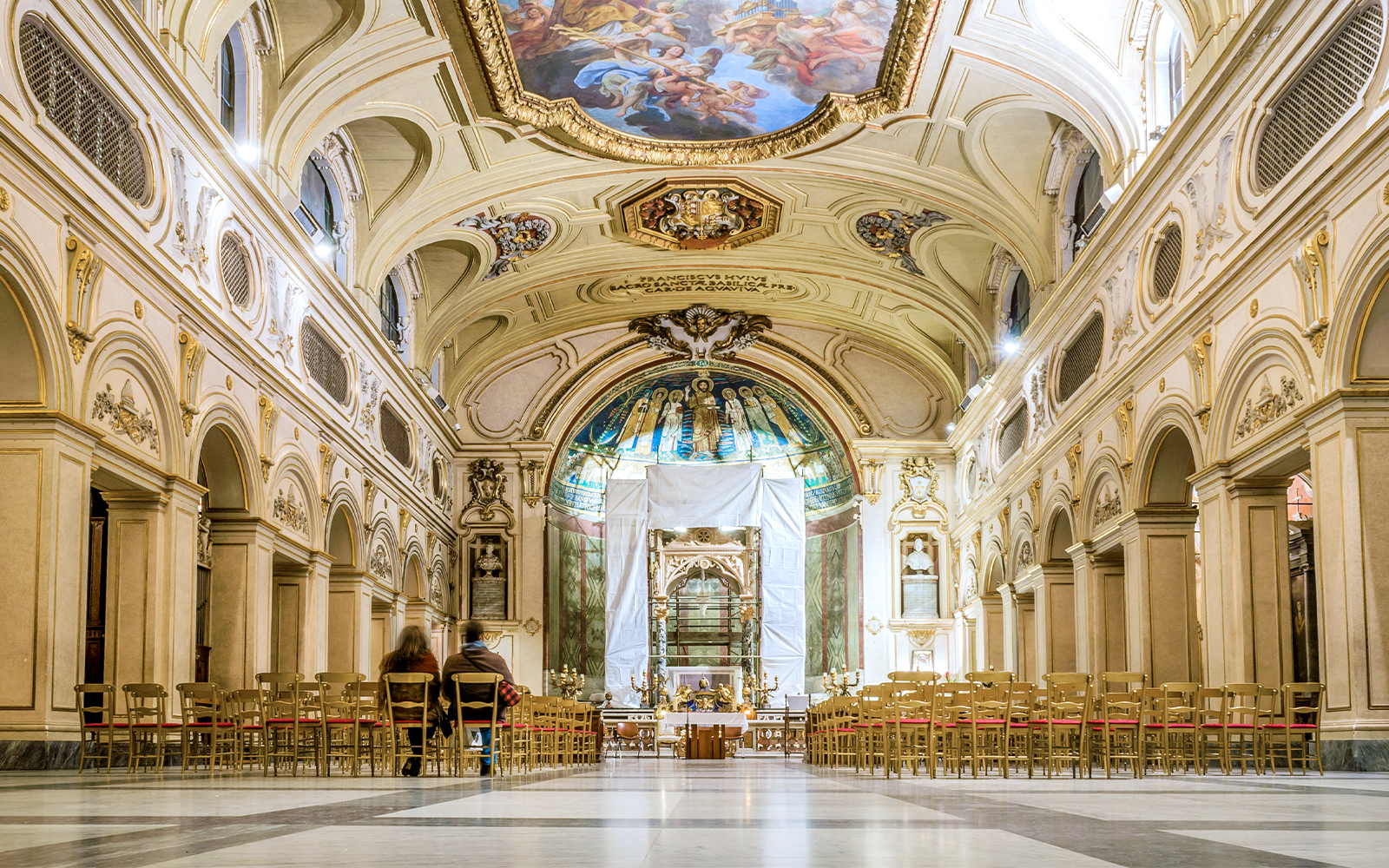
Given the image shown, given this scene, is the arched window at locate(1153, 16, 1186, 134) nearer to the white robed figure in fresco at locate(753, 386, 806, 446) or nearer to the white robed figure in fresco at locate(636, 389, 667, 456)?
the white robed figure in fresco at locate(753, 386, 806, 446)

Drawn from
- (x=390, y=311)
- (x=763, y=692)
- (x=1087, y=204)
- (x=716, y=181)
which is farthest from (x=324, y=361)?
(x=763, y=692)

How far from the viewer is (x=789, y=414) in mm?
31000

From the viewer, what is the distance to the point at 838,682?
2888 centimetres

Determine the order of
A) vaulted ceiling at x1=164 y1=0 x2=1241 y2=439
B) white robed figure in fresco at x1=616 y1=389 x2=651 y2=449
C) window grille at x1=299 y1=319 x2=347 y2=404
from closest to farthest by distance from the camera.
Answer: vaulted ceiling at x1=164 y1=0 x2=1241 y2=439 < window grille at x1=299 y1=319 x2=347 y2=404 < white robed figure in fresco at x1=616 y1=389 x2=651 y2=449

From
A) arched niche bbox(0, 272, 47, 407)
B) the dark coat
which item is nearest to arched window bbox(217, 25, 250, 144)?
arched niche bbox(0, 272, 47, 407)

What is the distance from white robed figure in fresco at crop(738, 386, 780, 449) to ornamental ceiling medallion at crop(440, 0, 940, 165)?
11.1 metres

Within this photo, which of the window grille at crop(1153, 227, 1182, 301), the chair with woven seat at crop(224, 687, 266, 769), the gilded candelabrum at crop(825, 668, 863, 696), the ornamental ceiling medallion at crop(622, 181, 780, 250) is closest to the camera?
the chair with woven seat at crop(224, 687, 266, 769)

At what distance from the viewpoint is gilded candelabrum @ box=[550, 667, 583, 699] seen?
27938 mm

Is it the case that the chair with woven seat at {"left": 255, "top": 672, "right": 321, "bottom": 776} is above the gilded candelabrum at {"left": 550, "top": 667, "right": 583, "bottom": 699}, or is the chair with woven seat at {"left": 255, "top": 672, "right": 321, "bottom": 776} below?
above

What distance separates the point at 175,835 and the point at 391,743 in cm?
652

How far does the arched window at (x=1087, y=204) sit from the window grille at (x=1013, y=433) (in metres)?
3.78

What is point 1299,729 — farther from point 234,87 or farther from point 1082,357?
point 234,87

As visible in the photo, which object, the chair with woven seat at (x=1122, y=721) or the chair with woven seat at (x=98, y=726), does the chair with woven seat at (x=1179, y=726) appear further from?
the chair with woven seat at (x=98, y=726)

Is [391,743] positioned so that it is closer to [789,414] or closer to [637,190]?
[637,190]
